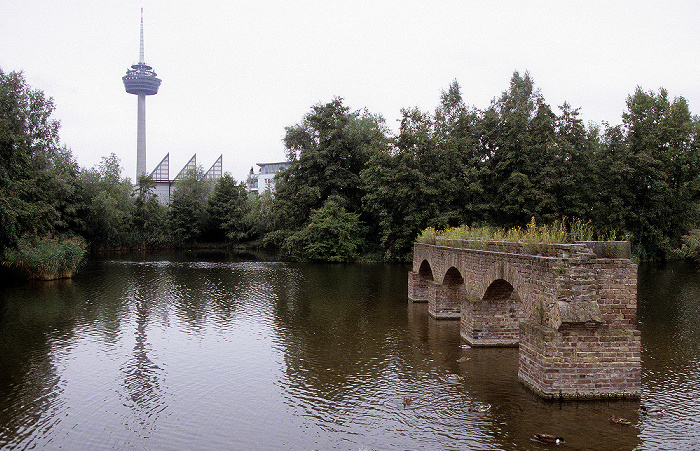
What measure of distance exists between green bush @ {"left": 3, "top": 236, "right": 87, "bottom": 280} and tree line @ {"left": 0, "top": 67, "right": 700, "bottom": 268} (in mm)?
4625

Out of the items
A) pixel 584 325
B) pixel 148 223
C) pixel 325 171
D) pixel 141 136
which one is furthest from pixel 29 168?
pixel 141 136

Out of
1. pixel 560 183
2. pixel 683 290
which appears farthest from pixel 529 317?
pixel 560 183

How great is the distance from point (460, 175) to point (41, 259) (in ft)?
94.3

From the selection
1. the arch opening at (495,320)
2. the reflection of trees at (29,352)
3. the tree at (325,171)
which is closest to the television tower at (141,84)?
the tree at (325,171)

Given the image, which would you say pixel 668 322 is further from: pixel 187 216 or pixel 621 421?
pixel 187 216

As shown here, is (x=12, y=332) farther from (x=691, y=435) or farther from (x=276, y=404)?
(x=691, y=435)

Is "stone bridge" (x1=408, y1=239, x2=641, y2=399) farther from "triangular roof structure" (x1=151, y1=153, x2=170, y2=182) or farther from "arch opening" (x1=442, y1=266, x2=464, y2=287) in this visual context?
"triangular roof structure" (x1=151, y1=153, x2=170, y2=182)

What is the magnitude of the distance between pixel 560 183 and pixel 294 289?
2197 cm

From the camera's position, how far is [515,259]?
440 inches

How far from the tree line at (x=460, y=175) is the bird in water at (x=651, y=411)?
2496 cm

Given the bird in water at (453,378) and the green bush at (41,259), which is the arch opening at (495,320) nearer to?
the bird in water at (453,378)

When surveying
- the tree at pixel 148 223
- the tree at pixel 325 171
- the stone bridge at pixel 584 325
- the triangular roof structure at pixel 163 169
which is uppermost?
the triangular roof structure at pixel 163 169

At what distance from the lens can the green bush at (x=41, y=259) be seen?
26.1 m

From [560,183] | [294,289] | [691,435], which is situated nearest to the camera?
[691,435]
